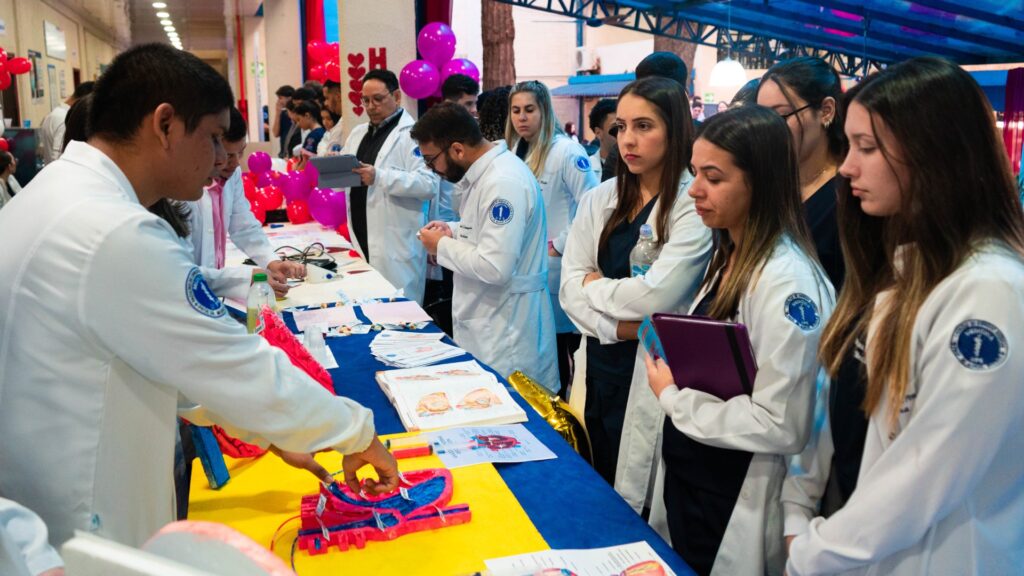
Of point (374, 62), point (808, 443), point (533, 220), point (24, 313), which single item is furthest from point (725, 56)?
point (24, 313)

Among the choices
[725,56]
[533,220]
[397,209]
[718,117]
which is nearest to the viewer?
[718,117]

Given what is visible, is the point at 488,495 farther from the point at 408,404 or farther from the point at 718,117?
the point at 718,117

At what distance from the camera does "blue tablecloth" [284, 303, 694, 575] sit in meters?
1.49

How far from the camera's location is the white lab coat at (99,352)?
1148mm

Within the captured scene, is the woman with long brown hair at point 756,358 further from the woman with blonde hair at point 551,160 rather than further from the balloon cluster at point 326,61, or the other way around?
the balloon cluster at point 326,61

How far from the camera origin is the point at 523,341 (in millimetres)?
3291

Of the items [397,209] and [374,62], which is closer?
[397,209]

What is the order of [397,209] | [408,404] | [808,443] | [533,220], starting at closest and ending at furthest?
1. [808,443]
2. [408,404]
3. [533,220]
4. [397,209]

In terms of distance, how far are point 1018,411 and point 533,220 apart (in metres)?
2.20

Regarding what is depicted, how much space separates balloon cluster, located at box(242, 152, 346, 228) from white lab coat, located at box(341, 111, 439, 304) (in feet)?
2.09

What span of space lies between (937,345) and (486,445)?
3.29 ft

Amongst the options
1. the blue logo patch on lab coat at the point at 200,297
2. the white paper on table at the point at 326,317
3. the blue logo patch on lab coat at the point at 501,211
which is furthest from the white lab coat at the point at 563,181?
the blue logo patch on lab coat at the point at 200,297

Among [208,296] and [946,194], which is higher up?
[946,194]

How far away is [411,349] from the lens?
262 cm
